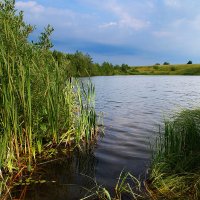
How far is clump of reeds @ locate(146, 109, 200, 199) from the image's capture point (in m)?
7.26

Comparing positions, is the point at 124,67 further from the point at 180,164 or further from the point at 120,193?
the point at 120,193

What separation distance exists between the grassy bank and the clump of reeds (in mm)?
3593

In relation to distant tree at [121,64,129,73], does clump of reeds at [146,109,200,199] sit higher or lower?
lower

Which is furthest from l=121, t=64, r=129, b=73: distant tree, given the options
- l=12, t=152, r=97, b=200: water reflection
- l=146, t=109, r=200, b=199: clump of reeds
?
l=146, t=109, r=200, b=199: clump of reeds

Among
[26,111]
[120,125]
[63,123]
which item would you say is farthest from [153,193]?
[120,125]

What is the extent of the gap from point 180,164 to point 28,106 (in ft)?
14.5

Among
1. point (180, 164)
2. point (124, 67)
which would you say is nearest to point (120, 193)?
point (180, 164)

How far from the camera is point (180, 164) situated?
8.09 meters

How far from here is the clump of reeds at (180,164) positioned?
7.26 m

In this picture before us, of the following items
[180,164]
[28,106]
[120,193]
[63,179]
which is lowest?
[63,179]

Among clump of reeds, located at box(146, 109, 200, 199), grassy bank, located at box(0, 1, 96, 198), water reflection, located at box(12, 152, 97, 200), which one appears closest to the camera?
clump of reeds, located at box(146, 109, 200, 199)

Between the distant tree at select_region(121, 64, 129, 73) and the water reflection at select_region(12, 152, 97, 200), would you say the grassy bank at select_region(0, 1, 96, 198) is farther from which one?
the distant tree at select_region(121, 64, 129, 73)

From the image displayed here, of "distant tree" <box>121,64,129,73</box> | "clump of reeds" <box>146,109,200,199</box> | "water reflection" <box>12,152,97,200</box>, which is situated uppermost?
"distant tree" <box>121,64,129,73</box>

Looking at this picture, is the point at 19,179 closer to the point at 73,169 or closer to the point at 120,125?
the point at 73,169
